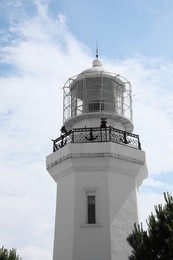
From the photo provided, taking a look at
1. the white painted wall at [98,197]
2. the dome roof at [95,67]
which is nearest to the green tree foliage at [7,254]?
the white painted wall at [98,197]

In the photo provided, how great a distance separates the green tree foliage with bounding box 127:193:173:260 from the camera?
13867 mm

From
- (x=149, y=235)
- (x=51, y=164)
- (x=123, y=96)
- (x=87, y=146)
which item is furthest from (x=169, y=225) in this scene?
(x=123, y=96)

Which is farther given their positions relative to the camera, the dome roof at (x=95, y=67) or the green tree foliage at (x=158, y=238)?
the dome roof at (x=95, y=67)

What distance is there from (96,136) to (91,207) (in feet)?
9.57

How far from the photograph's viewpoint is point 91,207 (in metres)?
17.9

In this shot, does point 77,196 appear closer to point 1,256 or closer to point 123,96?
point 1,256

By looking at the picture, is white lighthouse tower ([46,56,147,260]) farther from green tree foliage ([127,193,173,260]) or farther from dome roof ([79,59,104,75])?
green tree foliage ([127,193,173,260])

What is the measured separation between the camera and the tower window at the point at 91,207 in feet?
57.9

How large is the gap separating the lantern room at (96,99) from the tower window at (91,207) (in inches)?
134

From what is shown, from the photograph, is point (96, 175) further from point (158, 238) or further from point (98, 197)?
point (158, 238)

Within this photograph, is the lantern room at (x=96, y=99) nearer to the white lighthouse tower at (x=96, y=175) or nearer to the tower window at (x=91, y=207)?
the white lighthouse tower at (x=96, y=175)

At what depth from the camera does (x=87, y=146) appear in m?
18.2

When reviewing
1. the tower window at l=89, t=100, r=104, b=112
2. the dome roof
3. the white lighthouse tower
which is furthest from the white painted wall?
the dome roof

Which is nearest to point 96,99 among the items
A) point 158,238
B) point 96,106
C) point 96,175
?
point 96,106
